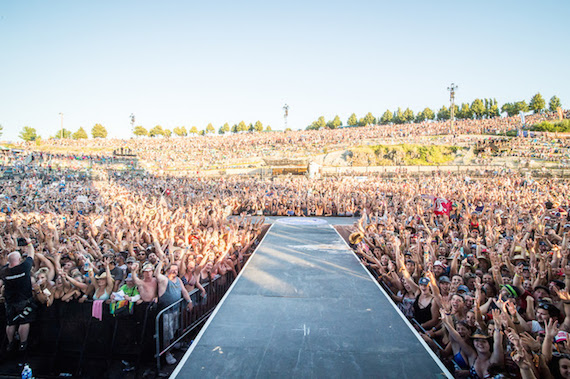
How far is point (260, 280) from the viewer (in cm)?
736

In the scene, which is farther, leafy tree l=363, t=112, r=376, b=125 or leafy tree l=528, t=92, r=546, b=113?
leafy tree l=363, t=112, r=376, b=125

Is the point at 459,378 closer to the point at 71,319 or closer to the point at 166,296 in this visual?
the point at 166,296

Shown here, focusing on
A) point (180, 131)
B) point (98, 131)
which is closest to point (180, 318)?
point (98, 131)

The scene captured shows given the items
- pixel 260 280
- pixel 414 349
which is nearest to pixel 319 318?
pixel 414 349

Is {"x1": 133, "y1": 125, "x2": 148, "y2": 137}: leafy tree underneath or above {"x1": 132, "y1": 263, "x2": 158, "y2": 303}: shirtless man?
above

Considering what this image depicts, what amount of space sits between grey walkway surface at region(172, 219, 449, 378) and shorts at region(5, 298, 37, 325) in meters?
2.59

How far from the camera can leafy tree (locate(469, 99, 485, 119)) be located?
7219 cm

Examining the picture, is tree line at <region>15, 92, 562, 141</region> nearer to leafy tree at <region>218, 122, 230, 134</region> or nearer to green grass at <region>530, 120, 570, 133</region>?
leafy tree at <region>218, 122, 230, 134</region>

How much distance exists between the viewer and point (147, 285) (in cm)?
504

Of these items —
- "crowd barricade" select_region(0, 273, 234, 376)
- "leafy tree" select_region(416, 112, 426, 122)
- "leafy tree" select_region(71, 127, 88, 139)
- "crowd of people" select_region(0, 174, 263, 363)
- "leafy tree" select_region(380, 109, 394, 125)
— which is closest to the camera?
"crowd barricade" select_region(0, 273, 234, 376)

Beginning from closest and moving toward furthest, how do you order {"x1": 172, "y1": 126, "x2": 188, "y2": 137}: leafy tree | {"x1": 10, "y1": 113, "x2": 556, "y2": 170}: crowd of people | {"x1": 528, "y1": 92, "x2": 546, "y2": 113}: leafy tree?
{"x1": 10, "y1": 113, "x2": 556, "y2": 170}: crowd of people → {"x1": 528, "y1": 92, "x2": 546, "y2": 113}: leafy tree → {"x1": 172, "y1": 126, "x2": 188, "y2": 137}: leafy tree

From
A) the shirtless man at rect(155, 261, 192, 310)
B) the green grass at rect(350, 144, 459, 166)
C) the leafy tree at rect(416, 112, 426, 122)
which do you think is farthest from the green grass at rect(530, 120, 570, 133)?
the shirtless man at rect(155, 261, 192, 310)

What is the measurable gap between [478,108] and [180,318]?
274 feet

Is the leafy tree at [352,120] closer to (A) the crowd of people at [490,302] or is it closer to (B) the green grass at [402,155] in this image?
(B) the green grass at [402,155]
